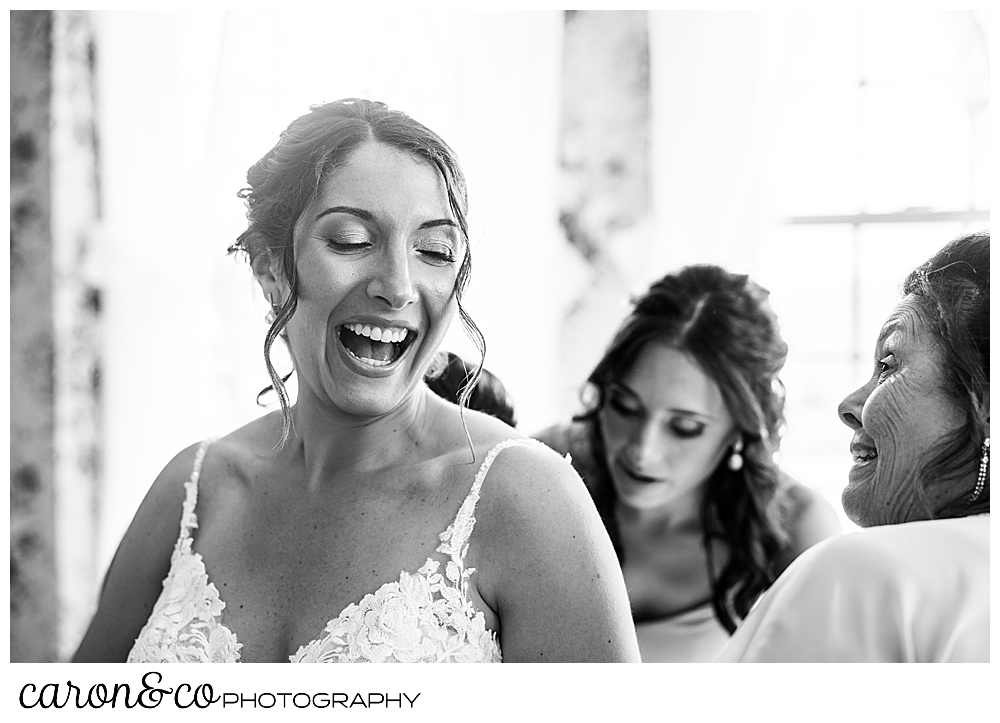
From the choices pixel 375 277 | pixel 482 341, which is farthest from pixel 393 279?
pixel 482 341

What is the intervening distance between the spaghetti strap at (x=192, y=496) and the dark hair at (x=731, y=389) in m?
0.52

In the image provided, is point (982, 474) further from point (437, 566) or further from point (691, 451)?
point (437, 566)

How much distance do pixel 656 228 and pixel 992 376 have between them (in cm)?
46

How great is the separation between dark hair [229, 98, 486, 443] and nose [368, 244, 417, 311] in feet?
0.26

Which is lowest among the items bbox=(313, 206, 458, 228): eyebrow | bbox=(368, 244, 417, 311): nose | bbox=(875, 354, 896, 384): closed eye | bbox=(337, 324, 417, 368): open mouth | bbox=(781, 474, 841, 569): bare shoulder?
bbox=(781, 474, 841, 569): bare shoulder

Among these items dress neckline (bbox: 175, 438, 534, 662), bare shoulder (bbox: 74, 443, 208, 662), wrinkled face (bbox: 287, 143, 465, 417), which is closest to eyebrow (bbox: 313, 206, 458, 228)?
wrinkled face (bbox: 287, 143, 465, 417)

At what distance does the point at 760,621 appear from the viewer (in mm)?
996

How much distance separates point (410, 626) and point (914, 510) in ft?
1.95

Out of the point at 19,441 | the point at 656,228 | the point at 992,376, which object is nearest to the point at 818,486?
the point at 992,376

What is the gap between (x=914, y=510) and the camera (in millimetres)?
1017

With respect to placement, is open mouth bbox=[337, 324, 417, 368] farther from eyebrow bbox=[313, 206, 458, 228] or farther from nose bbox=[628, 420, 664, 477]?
nose bbox=[628, 420, 664, 477]

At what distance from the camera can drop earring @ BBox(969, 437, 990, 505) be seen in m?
1.02

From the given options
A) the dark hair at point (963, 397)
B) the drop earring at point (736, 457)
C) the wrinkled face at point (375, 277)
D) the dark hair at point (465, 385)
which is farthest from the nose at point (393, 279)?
the dark hair at point (963, 397)

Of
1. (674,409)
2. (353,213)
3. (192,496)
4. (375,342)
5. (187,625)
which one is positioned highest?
(353,213)
